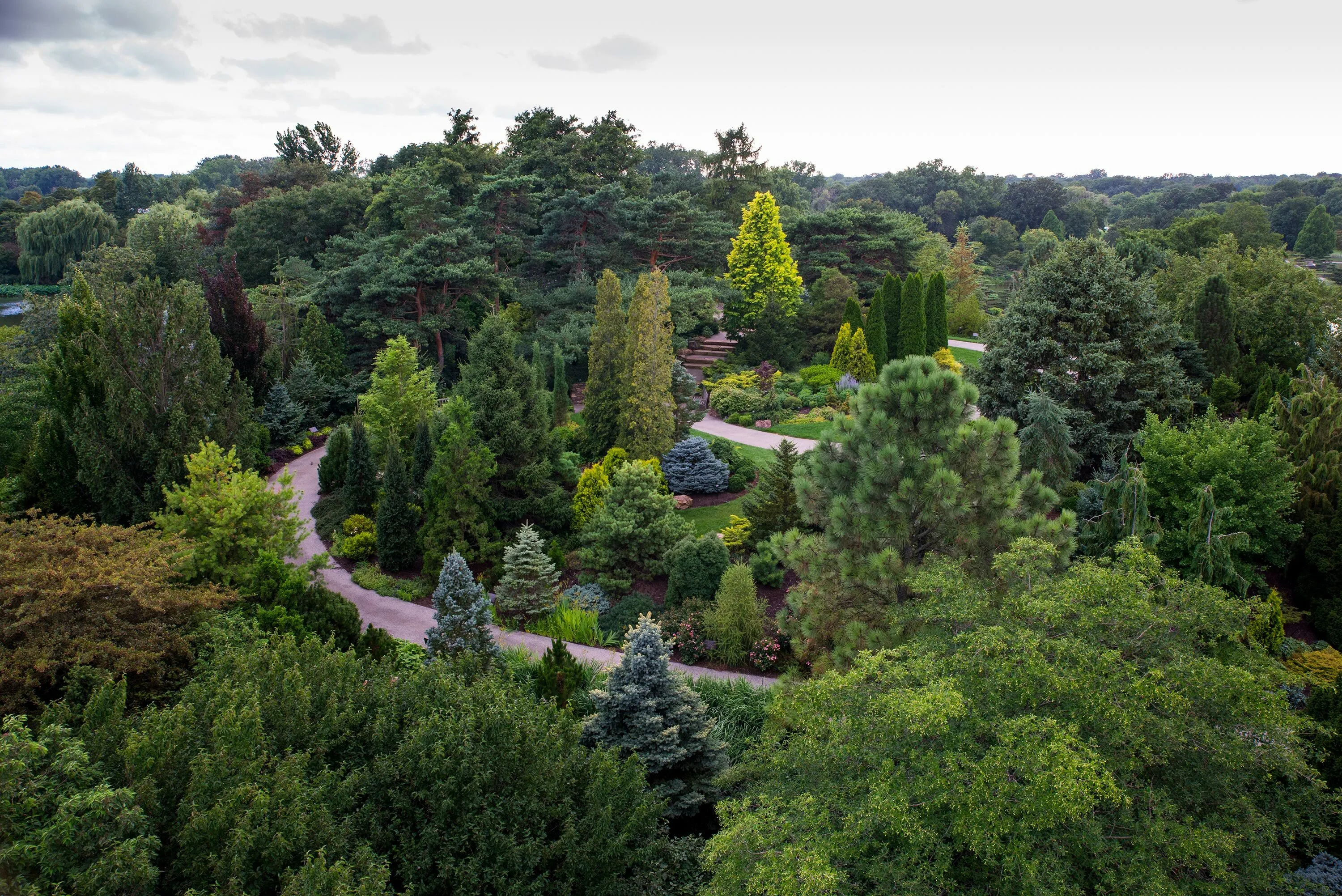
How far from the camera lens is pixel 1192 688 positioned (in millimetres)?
6613

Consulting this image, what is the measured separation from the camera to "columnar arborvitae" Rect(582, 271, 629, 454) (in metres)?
22.2

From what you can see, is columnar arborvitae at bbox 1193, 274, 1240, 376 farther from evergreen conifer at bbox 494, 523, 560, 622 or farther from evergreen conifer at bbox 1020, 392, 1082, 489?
evergreen conifer at bbox 494, 523, 560, 622

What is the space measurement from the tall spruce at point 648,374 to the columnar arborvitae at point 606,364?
828 mm

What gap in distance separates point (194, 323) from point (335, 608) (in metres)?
7.86

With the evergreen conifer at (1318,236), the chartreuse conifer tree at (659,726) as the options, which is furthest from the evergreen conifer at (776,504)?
the evergreen conifer at (1318,236)

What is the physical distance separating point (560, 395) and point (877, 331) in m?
12.8

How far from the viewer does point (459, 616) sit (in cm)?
1289

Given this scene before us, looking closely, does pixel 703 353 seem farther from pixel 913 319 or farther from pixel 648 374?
pixel 648 374

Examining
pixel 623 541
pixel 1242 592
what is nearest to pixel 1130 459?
pixel 1242 592

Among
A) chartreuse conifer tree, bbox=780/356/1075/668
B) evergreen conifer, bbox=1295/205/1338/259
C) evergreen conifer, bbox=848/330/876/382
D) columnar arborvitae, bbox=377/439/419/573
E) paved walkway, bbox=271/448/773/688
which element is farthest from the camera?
evergreen conifer, bbox=1295/205/1338/259

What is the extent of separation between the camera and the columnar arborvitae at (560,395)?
1033 inches

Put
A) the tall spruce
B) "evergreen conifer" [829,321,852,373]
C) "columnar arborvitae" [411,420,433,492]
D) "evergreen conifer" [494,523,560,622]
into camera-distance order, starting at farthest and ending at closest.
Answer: "evergreen conifer" [829,321,852,373], the tall spruce, "columnar arborvitae" [411,420,433,492], "evergreen conifer" [494,523,560,622]

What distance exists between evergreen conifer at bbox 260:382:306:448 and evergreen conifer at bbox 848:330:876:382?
66.0 ft

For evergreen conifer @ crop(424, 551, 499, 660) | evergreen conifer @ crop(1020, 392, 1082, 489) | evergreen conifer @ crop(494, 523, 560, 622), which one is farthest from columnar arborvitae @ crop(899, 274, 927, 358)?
evergreen conifer @ crop(424, 551, 499, 660)
